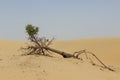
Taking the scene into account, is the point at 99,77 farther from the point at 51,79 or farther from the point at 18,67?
the point at 18,67

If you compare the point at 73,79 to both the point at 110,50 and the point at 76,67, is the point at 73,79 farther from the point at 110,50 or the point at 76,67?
→ the point at 110,50

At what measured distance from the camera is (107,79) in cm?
1016

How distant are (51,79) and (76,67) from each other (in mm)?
1911

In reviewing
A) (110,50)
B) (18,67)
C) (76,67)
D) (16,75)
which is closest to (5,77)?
(16,75)

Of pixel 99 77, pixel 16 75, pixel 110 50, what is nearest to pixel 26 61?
pixel 16 75

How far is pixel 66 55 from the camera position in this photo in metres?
12.7

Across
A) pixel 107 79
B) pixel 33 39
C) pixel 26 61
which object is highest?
pixel 33 39

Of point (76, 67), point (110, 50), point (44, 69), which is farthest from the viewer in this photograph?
point (110, 50)

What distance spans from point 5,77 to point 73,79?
6.44 ft

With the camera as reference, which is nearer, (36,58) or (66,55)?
(36,58)

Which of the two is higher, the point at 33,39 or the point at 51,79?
the point at 33,39

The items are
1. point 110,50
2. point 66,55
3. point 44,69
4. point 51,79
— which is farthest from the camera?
point 110,50

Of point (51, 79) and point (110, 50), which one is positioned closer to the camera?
point (51, 79)

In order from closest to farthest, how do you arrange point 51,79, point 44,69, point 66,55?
point 51,79, point 44,69, point 66,55
